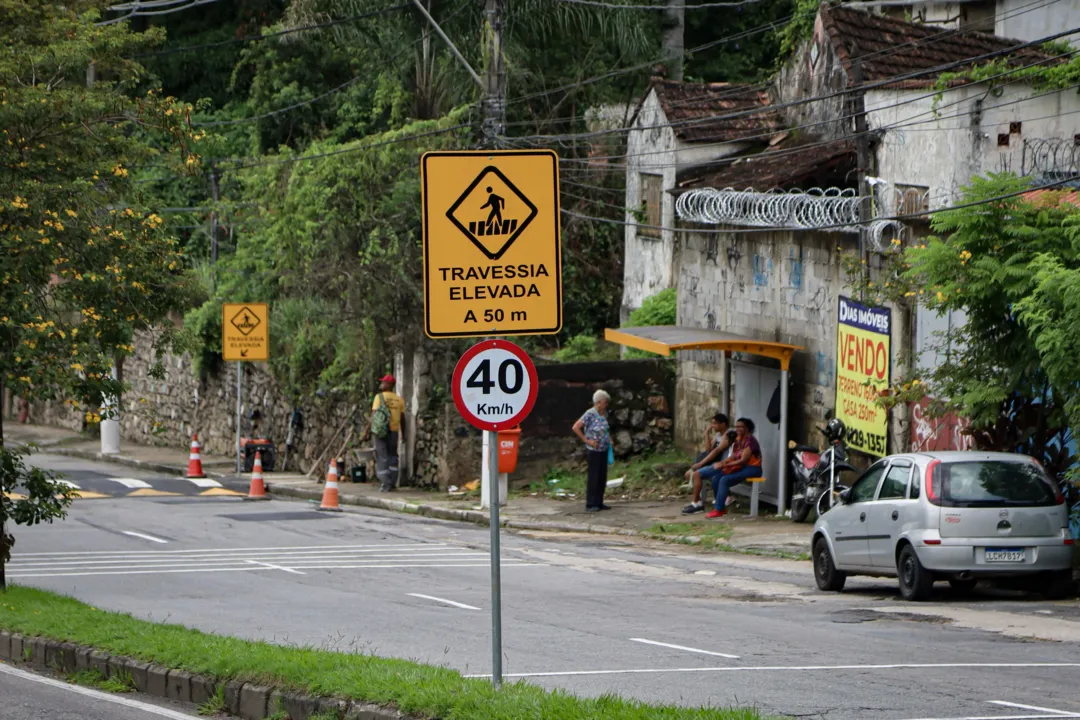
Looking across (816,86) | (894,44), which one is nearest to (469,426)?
(816,86)

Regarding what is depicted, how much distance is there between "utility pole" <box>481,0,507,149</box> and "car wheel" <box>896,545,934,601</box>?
11.0 meters

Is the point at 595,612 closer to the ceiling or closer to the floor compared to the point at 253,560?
closer to the ceiling

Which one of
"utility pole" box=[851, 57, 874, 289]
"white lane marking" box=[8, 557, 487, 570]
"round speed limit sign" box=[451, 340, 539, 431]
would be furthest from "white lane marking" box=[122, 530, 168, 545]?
"round speed limit sign" box=[451, 340, 539, 431]

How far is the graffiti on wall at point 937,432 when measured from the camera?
1969 cm

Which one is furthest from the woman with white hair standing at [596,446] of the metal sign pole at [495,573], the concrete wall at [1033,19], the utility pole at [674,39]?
the metal sign pole at [495,573]

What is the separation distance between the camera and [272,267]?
33312mm

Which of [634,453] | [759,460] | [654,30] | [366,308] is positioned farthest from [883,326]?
[654,30]

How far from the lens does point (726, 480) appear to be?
23.2m

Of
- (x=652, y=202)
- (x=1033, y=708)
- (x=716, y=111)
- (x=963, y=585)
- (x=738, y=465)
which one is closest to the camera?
(x=1033, y=708)

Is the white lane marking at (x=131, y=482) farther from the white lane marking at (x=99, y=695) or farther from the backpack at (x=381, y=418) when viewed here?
the white lane marking at (x=99, y=695)

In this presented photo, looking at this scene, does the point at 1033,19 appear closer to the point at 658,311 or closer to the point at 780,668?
the point at 658,311

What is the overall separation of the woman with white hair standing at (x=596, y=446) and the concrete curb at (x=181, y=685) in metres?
12.6

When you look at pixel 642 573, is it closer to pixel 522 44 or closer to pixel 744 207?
pixel 744 207

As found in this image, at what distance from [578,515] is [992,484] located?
33.0ft
